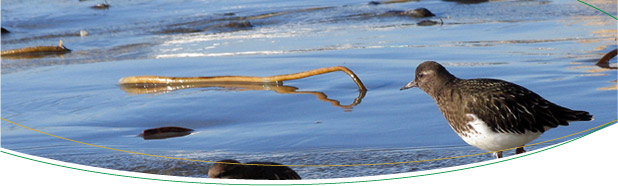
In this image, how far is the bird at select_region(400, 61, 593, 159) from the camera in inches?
112

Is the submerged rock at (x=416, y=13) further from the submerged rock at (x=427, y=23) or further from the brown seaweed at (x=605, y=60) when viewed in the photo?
the brown seaweed at (x=605, y=60)

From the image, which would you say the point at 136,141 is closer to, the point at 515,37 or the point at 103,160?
the point at 103,160

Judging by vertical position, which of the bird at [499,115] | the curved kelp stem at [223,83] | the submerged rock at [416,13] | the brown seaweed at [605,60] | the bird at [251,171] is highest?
the submerged rock at [416,13]

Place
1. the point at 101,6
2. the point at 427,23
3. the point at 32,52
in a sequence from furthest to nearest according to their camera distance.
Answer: the point at 101,6 < the point at 427,23 < the point at 32,52

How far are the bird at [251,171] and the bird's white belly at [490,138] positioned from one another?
2.12 feet

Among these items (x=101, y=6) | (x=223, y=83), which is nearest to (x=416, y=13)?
(x=223, y=83)

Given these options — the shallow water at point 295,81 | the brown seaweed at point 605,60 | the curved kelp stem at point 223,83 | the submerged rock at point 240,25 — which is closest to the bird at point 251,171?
the shallow water at point 295,81

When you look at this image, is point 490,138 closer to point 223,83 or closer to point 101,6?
point 223,83

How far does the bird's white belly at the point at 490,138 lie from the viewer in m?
2.82

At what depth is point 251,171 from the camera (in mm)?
→ 2645

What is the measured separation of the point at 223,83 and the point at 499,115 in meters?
2.31

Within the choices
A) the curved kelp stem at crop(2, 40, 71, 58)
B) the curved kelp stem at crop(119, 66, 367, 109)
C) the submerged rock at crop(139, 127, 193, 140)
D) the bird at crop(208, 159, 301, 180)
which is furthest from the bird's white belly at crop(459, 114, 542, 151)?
the curved kelp stem at crop(2, 40, 71, 58)

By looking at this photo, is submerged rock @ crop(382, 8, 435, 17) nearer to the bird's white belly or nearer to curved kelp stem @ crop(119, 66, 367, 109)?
curved kelp stem @ crop(119, 66, 367, 109)

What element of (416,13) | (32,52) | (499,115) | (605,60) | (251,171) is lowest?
(251,171)
